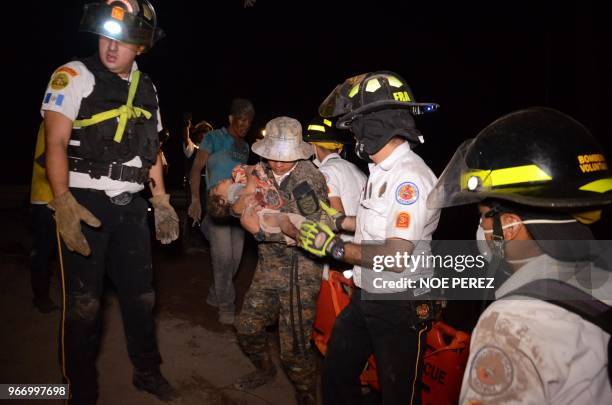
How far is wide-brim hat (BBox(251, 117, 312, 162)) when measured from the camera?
3.32 meters

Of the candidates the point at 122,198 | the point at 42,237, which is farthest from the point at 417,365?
the point at 42,237

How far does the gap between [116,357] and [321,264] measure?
2.35 m

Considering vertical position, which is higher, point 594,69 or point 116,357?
point 594,69

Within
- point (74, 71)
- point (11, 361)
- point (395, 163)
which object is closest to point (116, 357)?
point (11, 361)

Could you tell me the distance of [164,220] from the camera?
3.41 meters

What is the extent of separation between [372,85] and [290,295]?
1.73 metres

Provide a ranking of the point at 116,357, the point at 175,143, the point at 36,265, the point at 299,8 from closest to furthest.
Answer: the point at 116,357 → the point at 36,265 → the point at 299,8 → the point at 175,143

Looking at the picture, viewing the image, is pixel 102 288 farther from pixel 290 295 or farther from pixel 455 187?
pixel 455 187

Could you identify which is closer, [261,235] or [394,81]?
[394,81]

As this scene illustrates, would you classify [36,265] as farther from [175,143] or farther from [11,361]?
[175,143]

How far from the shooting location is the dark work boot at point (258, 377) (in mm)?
3724

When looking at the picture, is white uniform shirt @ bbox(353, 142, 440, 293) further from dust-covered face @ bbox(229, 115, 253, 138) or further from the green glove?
dust-covered face @ bbox(229, 115, 253, 138)

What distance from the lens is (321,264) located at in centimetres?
353

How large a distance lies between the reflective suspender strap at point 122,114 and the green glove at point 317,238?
4.91ft
